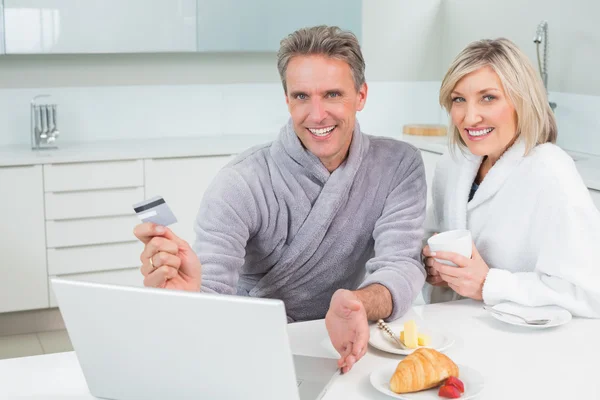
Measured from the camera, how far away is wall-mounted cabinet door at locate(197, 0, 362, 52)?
14.4 ft

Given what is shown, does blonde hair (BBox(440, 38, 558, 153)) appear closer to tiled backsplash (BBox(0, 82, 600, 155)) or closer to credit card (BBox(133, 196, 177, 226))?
credit card (BBox(133, 196, 177, 226))

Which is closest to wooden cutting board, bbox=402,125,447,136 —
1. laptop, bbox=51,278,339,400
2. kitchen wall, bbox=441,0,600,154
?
kitchen wall, bbox=441,0,600,154

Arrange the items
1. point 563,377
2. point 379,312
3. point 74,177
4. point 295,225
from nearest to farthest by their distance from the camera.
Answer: point 563,377, point 379,312, point 295,225, point 74,177

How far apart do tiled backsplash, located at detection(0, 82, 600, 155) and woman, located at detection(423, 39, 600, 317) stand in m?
1.93

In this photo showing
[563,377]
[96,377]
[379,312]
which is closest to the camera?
[96,377]

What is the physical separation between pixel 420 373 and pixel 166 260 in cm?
57

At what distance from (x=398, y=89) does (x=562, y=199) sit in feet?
10.6

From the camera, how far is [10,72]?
4.35 metres

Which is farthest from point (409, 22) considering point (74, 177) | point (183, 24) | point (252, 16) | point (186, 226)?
point (74, 177)

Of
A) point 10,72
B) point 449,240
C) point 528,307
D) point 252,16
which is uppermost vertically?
point 252,16

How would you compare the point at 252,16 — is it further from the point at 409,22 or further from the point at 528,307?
the point at 528,307

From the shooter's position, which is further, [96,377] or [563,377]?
[563,377]

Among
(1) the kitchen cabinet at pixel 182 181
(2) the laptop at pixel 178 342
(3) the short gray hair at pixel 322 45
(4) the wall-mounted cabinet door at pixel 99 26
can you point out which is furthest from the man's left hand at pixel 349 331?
(4) the wall-mounted cabinet door at pixel 99 26

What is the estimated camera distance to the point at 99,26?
417cm
